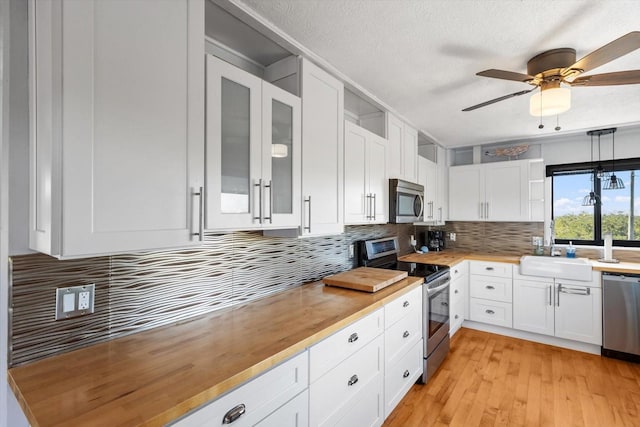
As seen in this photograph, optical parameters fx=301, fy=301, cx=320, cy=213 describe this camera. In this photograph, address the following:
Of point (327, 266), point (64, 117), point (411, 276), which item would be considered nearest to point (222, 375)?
point (64, 117)

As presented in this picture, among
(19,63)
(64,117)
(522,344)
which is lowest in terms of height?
(522,344)

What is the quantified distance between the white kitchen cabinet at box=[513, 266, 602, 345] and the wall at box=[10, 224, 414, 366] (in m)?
2.73

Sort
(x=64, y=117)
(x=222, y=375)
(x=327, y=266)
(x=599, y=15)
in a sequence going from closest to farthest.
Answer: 1. (x=64, y=117)
2. (x=222, y=375)
3. (x=599, y=15)
4. (x=327, y=266)

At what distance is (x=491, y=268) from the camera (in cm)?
358

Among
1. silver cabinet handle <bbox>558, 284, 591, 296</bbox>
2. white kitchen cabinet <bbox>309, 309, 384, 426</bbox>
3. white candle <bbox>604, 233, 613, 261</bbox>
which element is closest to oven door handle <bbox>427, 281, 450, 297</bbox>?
white kitchen cabinet <bbox>309, 309, 384, 426</bbox>

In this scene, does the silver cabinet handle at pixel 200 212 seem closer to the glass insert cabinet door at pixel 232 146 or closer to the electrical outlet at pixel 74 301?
the glass insert cabinet door at pixel 232 146

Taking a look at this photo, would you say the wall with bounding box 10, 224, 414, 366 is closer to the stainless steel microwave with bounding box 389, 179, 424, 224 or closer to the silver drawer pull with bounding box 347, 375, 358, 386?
the silver drawer pull with bounding box 347, 375, 358, 386

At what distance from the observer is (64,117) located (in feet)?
2.77

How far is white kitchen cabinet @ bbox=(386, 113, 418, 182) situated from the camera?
279cm

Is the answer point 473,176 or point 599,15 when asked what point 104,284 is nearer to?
point 599,15

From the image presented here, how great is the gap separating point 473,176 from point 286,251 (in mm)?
3181

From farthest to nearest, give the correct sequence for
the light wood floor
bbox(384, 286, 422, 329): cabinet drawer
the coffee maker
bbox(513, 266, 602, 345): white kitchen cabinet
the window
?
the coffee maker → the window → bbox(513, 266, 602, 345): white kitchen cabinet → the light wood floor → bbox(384, 286, 422, 329): cabinet drawer

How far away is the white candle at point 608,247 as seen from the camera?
10.7ft

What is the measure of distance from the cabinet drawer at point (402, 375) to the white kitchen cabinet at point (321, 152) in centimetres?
102
